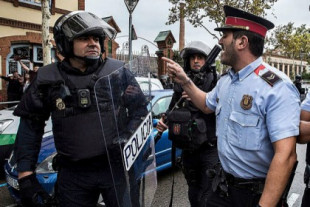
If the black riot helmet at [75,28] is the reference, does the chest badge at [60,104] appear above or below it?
below

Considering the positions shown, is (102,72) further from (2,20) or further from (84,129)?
(2,20)

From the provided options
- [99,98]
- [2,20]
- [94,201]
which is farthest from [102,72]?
[2,20]

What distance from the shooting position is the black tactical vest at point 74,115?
1.81 meters

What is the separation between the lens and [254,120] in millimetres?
1653

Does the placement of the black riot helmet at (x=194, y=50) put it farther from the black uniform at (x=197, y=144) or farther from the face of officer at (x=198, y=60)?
the black uniform at (x=197, y=144)

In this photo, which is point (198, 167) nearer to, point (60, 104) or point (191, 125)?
point (191, 125)

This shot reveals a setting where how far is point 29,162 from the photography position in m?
1.92

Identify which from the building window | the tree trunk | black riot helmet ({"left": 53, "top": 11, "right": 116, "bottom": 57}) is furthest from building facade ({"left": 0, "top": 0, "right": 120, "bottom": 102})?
black riot helmet ({"left": 53, "top": 11, "right": 116, "bottom": 57})

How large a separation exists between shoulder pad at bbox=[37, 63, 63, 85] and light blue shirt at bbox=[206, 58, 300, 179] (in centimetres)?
104

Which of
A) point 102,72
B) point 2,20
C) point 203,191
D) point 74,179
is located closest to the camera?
point 74,179

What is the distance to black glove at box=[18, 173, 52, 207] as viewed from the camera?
1841 mm

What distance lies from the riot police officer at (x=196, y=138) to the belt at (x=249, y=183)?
2.53ft

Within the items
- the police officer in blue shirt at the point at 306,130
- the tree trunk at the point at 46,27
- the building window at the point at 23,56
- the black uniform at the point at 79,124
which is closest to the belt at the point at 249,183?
the police officer in blue shirt at the point at 306,130

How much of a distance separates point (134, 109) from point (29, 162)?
73 cm
